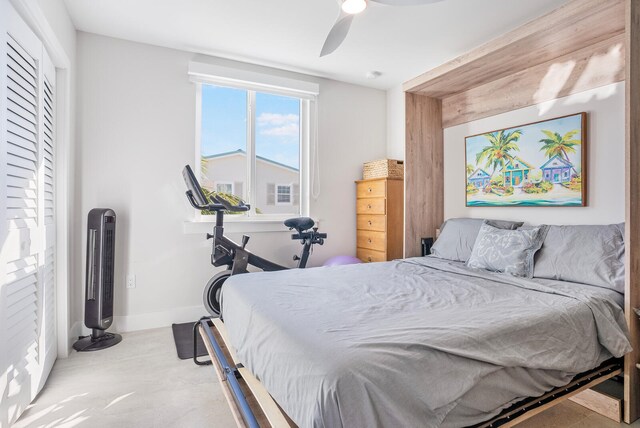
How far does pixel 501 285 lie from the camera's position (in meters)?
2.11

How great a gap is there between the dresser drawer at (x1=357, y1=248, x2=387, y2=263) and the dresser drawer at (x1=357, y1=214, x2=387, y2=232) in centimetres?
26

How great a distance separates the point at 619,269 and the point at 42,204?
338 centimetres

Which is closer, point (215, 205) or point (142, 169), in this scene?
point (215, 205)

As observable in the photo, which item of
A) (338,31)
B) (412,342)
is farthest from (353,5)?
(412,342)

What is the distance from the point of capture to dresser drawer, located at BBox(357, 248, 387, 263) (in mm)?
3800

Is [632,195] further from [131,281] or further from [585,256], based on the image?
[131,281]

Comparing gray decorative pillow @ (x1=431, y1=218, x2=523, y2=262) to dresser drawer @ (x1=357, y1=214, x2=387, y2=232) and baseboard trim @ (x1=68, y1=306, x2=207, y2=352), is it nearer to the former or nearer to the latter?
dresser drawer @ (x1=357, y1=214, x2=387, y2=232)

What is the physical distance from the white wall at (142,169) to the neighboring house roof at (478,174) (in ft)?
8.16

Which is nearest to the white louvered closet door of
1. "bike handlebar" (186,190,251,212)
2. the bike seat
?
"bike handlebar" (186,190,251,212)

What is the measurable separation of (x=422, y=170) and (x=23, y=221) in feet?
10.1

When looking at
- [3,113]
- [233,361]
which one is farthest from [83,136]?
[233,361]

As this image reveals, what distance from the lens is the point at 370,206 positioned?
4031 mm

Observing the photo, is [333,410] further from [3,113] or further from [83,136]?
[83,136]

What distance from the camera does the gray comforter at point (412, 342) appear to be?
1058 mm
